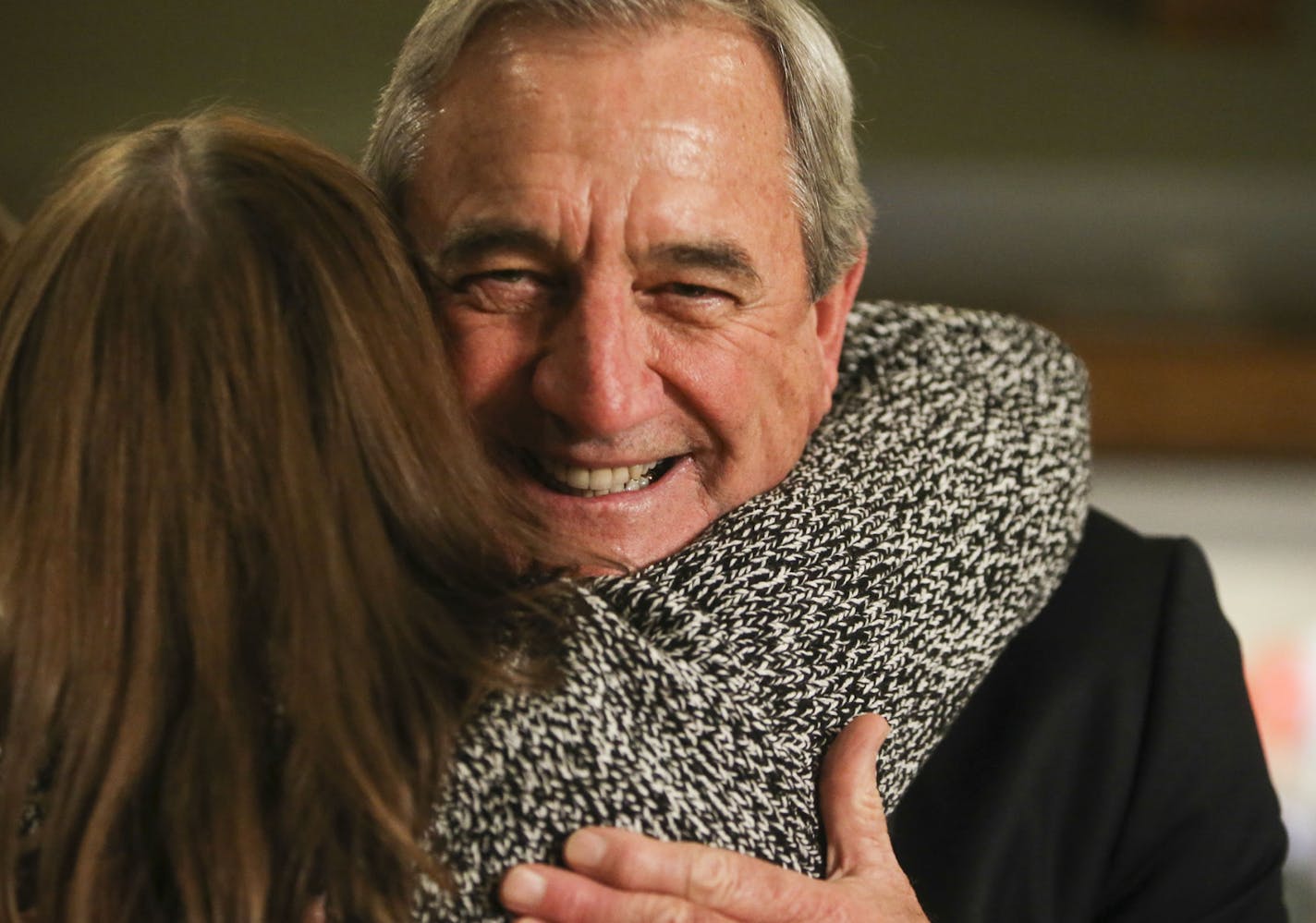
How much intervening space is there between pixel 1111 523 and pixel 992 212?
2303 millimetres

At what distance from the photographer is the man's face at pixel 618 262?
1.14m

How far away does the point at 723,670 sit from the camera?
1.00m

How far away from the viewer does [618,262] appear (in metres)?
1.14

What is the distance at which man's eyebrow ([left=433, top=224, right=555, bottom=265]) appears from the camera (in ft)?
3.76

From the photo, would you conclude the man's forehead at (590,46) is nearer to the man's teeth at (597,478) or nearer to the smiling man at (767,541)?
the smiling man at (767,541)

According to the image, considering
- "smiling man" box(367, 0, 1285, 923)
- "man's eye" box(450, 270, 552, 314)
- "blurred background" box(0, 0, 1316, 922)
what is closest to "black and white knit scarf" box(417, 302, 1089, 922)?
"smiling man" box(367, 0, 1285, 923)

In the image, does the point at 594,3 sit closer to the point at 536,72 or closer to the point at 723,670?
the point at 536,72

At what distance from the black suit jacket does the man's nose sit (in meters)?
0.43

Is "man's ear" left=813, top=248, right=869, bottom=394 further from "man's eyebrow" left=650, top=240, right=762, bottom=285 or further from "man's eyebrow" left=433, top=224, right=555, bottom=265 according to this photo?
"man's eyebrow" left=433, top=224, right=555, bottom=265

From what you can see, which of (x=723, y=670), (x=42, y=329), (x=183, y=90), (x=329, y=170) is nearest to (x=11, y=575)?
(x=42, y=329)

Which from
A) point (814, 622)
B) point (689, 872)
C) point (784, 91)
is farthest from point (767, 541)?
point (784, 91)

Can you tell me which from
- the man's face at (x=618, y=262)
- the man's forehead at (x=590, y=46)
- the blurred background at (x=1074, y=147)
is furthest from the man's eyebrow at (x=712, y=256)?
the blurred background at (x=1074, y=147)

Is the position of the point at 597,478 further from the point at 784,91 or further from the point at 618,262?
the point at 784,91

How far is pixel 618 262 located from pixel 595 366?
0.08 meters
